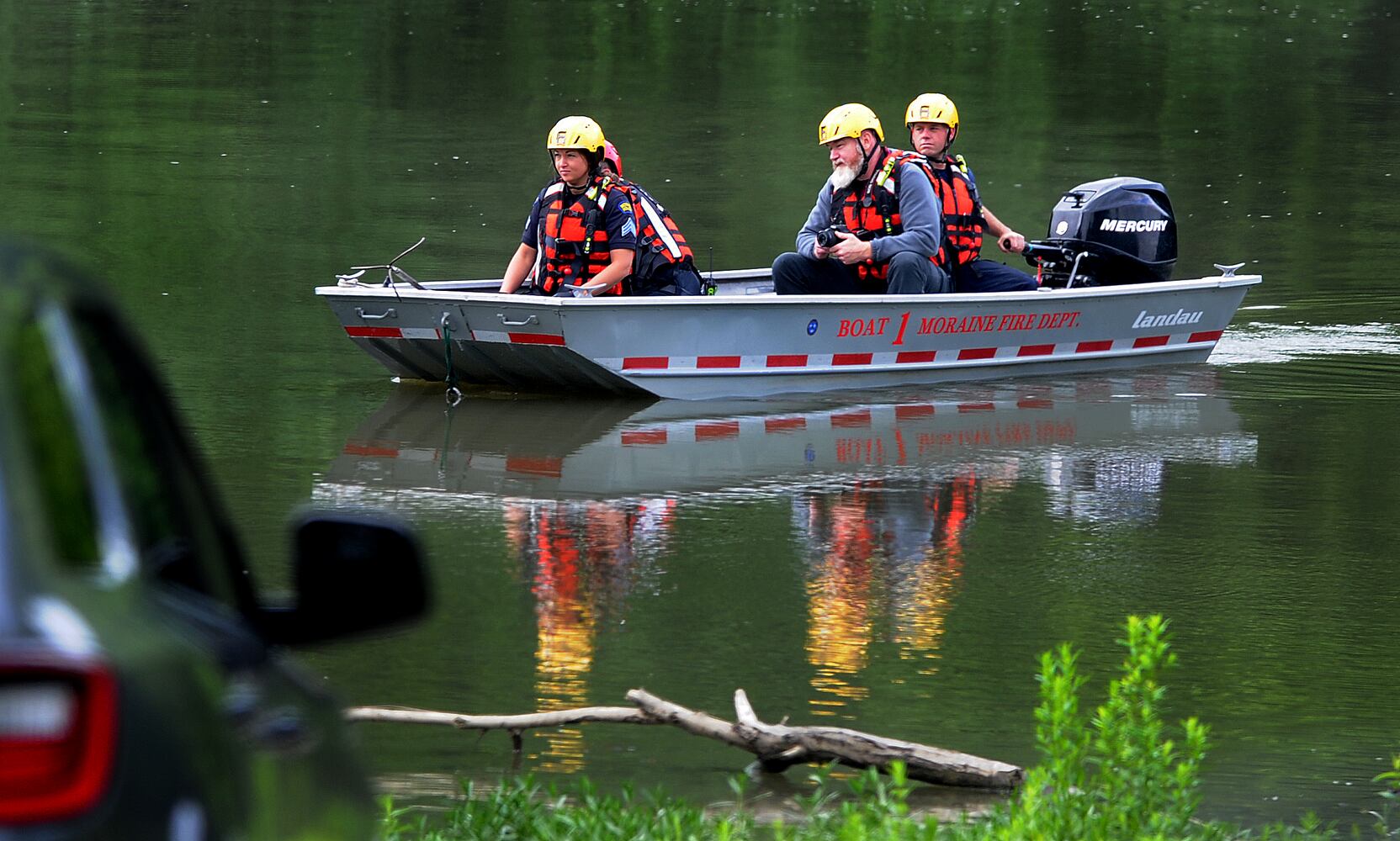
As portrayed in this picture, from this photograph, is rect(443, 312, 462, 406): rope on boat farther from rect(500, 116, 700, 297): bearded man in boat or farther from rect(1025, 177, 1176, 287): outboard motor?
rect(1025, 177, 1176, 287): outboard motor

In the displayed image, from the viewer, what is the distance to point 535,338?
39.5 feet

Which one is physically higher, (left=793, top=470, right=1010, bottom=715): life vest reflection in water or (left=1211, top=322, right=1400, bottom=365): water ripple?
(left=1211, top=322, right=1400, bottom=365): water ripple

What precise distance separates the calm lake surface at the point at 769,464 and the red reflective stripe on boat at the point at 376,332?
0.36 metres

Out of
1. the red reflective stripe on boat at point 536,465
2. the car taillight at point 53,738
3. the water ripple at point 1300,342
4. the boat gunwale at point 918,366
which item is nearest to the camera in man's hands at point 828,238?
the boat gunwale at point 918,366

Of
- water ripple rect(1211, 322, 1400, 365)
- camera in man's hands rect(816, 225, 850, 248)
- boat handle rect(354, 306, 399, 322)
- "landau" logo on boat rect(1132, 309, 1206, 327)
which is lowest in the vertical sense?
water ripple rect(1211, 322, 1400, 365)

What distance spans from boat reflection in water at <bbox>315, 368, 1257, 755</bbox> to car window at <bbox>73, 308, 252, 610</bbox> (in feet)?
12.8

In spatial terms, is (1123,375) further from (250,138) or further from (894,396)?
(250,138)

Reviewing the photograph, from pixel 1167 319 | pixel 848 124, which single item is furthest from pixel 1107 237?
pixel 848 124

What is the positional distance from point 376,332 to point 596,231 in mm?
1286

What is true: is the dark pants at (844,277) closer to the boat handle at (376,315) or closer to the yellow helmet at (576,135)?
the yellow helmet at (576,135)

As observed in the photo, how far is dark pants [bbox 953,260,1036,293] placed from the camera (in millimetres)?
13789

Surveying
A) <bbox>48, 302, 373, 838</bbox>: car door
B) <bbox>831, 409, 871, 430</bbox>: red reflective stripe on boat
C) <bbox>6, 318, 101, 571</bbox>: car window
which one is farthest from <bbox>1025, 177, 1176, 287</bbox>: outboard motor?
<bbox>6, 318, 101, 571</bbox>: car window

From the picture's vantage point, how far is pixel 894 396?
13.1 metres

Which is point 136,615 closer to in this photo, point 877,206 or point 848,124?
point 848,124
